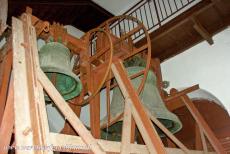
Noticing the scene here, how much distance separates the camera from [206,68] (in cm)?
503

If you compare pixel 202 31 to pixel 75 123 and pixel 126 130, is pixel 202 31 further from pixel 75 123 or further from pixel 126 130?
pixel 75 123

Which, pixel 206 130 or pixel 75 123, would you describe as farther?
pixel 206 130

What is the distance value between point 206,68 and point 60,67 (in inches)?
130

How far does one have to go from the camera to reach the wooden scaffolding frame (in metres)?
1.74

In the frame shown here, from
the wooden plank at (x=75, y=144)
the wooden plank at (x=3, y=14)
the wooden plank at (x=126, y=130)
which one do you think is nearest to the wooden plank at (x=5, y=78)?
the wooden plank at (x=3, y=14)

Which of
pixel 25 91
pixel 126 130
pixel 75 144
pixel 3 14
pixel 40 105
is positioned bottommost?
pixel 75 144

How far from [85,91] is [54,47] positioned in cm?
65

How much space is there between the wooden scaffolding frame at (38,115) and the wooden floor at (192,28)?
2515mm

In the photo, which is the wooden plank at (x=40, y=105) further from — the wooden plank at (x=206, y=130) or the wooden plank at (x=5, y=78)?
the wooden plank at (x=206, y=130)

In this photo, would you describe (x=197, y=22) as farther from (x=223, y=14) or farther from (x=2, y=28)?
(x=2, y=28)

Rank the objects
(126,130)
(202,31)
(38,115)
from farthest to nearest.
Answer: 1. (202,31)
2. (126,130)
3. (38,115)

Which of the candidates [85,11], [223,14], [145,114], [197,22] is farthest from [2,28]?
[85,11]

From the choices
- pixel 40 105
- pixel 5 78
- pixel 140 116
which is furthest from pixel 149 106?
pixel 5 78

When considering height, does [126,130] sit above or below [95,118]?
below
